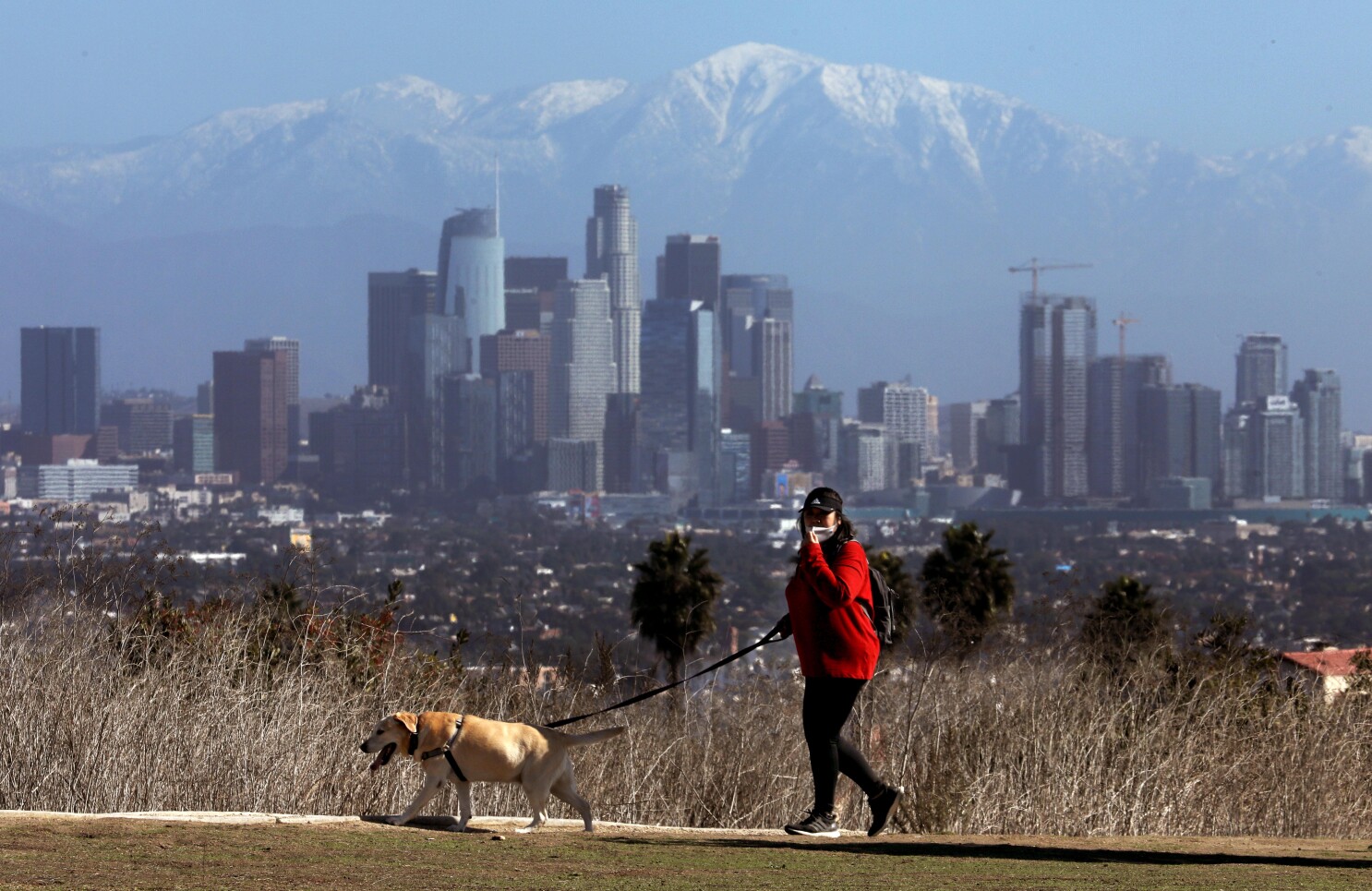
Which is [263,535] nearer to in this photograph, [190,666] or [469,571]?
[469,571]

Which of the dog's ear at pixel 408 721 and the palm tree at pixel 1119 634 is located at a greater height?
the dog's ear at pixel 408 721

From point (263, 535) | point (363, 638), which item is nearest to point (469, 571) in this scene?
point (263, 535)

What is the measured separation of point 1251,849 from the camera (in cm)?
752

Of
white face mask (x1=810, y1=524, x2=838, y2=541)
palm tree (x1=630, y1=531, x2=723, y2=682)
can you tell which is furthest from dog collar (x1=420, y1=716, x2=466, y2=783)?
palm tree (x1=630, y1=531, x2=723, y2=682)

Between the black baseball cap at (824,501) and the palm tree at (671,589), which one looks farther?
the palm tree at (671,589)

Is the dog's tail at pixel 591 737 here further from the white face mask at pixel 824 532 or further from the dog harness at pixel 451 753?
the white face mask at pixel 824 532

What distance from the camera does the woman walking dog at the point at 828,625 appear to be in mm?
7352

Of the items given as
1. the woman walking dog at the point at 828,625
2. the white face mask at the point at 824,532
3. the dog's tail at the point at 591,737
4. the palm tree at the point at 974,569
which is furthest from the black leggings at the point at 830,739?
the palm tree at the point at 974,569

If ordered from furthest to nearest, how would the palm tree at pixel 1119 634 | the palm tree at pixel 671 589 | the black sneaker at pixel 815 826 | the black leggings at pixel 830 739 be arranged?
1. the palm tree at pixel 671 589
2. the palm tree at pixel 1119 634
3. the black sneaker at pixel 815 826
4. the black leggings at pixel 830 739

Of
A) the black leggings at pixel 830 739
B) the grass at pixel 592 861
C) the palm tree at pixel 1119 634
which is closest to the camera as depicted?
the grass at pixel 592 861

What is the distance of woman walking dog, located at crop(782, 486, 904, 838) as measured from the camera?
735cm

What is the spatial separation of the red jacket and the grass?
699 mm

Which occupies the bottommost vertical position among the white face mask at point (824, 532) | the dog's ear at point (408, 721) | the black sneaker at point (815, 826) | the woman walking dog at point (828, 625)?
the black sneaker at point (815, 826)

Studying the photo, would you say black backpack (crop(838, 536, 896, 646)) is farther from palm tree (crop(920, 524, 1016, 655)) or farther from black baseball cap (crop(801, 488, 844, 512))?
palm tree (crop(920, 524, 1016, 655))
